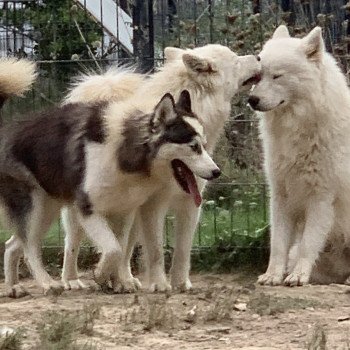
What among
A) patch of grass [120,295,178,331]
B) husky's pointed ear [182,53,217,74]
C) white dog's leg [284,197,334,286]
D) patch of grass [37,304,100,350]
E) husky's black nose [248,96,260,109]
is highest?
husky's pointed ear [182,53,217,74]

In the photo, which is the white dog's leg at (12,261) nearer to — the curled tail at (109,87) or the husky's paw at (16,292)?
the husky's paw at (16,292)

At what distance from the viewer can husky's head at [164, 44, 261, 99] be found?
674 cm

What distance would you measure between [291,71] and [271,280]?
1458 millimetres

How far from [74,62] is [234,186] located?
67.4 inches

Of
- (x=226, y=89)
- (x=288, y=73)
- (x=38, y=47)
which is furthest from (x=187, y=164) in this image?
(x=38, y=47)

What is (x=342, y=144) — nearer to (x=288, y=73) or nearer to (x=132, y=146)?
(x=288, y=73)

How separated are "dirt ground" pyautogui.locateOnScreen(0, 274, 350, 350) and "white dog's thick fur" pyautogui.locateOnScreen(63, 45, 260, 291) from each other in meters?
0.40

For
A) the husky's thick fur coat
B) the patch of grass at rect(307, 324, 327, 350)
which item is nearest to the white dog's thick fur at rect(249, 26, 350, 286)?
the husky's thick fur coat

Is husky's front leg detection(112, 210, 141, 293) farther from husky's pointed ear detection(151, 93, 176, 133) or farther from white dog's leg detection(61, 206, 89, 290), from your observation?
husky's pointed ear detection(151, 93, 176, 133)

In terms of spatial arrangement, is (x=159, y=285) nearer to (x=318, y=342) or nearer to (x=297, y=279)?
(x=297, y=279)

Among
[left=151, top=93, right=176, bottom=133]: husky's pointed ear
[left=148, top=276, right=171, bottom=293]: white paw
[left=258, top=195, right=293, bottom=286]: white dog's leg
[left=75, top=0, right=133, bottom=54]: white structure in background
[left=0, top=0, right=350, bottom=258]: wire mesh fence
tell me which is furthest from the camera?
[left=75, top=0, right=133, bottom=54]: white structure in background

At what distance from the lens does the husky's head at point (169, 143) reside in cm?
618

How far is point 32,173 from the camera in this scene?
6781mm

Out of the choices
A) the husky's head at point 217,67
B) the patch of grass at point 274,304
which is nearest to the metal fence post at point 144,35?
the husky's head at point 217,67
